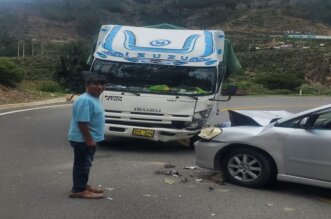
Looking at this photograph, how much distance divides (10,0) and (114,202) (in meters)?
117

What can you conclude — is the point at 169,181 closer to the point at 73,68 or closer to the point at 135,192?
the point at 135,192

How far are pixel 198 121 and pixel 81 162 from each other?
438cm

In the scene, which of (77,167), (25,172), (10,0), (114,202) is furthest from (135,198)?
(10,0)

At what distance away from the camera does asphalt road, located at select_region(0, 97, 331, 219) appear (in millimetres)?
6562

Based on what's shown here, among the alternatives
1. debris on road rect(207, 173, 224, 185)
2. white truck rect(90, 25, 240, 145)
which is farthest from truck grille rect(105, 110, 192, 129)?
debris on road rect(207, 173, 224, 185)

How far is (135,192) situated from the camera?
7504 mm

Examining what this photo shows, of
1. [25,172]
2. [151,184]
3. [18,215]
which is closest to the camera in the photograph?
[18,215]

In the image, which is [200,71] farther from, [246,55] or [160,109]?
[246,55]

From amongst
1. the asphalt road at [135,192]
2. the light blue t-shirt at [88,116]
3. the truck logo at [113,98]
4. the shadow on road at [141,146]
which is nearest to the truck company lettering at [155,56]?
the truck logo at [113,98]

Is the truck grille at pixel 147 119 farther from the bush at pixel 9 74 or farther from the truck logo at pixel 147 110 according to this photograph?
the bush at pixel 9 74

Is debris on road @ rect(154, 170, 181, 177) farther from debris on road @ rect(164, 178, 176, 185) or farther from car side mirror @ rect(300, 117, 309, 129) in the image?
car side mirror @ rect(300, 117, 309, 129)

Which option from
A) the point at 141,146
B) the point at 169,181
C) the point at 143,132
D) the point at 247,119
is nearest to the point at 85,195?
the point at 169,181

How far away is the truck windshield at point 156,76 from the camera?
11656 millimetres

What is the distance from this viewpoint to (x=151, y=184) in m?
8.01
